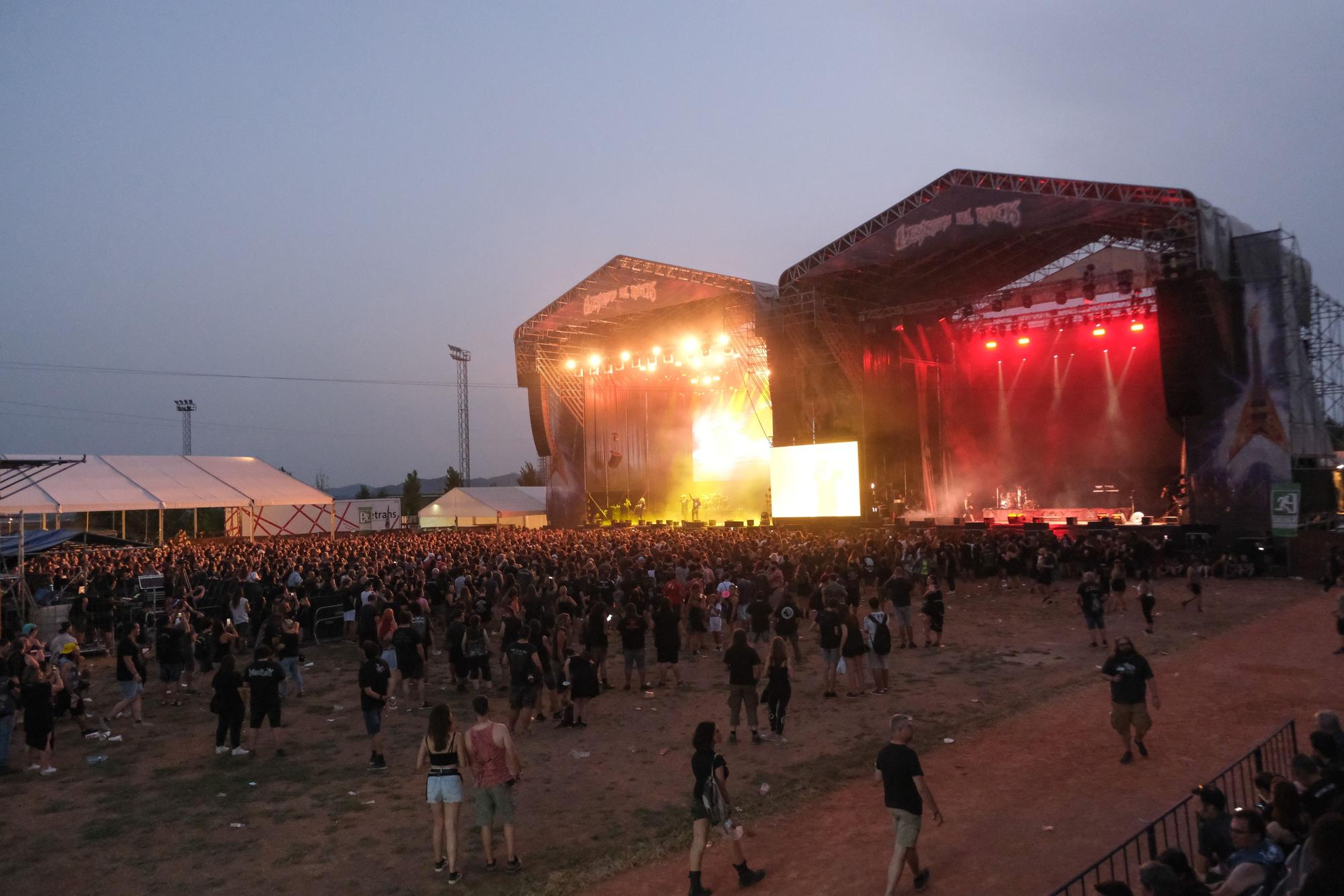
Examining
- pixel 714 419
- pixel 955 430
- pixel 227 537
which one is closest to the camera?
pixel 955 430

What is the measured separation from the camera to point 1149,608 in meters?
14.0

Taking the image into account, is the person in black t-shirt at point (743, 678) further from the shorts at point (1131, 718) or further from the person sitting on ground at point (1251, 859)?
the person sitting on ground at point (1251, 859)

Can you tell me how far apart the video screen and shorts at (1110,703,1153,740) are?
69.2 feet

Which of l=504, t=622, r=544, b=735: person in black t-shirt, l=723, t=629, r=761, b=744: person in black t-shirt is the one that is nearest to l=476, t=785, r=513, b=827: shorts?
l=504, t=622, r=544, b=735: person in black t-shirt

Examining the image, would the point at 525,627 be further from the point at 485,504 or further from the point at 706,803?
the point at 485,504

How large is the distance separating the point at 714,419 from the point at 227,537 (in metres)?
23.4

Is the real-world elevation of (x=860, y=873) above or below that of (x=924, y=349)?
below

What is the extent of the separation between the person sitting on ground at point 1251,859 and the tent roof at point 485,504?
4768 cm

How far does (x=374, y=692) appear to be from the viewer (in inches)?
329

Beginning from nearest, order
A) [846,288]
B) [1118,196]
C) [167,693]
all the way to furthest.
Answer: [167,693] → [1118,196] → [846,288]

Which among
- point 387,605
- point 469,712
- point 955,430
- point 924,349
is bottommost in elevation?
point 469,712

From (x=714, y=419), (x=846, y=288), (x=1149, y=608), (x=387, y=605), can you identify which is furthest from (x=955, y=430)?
(x=387, y=605)

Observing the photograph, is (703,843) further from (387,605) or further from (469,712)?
(387,605)

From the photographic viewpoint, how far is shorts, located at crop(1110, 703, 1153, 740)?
25.0 feet
